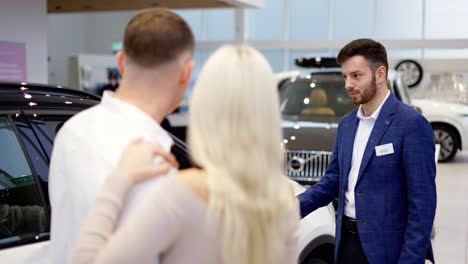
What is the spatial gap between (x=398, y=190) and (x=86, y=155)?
1.80m

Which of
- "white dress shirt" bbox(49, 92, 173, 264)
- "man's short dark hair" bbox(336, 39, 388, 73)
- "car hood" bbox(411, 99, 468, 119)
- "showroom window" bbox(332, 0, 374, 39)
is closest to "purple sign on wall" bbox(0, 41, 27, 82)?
"man's short dark hair" bbox(336, 39, 388, 73)

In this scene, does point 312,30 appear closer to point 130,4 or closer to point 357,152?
point 130,4

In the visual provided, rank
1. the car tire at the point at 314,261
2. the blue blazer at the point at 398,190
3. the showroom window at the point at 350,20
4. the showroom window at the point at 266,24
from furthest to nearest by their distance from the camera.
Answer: the showroom window at the point at 266,24 < the showroom window at the point at 350,20 < the car tire at the point at 314,261 < the blue blazer at the point at 398,190

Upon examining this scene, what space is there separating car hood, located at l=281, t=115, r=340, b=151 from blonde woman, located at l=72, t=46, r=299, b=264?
6.25m

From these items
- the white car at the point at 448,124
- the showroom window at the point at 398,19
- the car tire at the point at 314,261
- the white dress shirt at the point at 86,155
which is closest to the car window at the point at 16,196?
the white dress shirt at the point at 86,155

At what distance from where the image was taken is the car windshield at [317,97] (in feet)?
29.8

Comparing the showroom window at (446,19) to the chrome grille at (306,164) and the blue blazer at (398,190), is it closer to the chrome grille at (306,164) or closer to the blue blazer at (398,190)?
the chrome grille at (306,164)

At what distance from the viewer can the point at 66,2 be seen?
12.1 metres

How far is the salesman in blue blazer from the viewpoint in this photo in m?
3.03

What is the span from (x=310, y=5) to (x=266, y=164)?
23182mm

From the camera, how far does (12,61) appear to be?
8562 millimetres

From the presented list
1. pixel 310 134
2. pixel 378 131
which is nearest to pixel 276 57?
pixel 310 134

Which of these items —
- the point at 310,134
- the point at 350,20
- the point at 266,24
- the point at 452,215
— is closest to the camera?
the point at 310,134

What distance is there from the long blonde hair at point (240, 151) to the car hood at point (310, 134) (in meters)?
6.24
